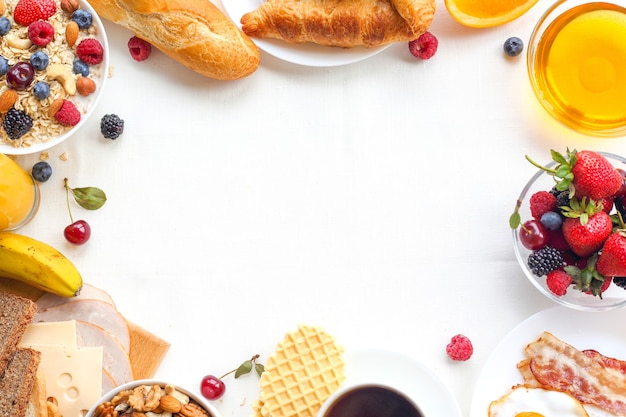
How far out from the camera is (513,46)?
2.22m

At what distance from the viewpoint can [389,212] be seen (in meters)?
2.22

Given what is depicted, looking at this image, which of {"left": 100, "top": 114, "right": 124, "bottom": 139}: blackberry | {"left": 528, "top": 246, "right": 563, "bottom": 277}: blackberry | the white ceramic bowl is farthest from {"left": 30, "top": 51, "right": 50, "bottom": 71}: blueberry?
{"left": 528, "top": 246, "right": 563, "bottom": 277}: blackberry

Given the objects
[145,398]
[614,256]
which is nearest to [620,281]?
[614,256]

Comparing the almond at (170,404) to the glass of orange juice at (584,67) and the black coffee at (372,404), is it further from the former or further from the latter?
the glass of orange juice at (584,67)

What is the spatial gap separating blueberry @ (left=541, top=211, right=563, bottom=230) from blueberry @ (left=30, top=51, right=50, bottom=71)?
4.30ft

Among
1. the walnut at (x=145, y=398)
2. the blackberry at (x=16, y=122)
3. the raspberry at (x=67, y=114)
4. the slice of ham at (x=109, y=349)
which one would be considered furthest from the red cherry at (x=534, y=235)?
the blackberry at (x=16, y=122)

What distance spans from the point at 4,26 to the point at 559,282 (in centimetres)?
152

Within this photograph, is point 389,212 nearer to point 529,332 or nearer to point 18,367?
point 529,332

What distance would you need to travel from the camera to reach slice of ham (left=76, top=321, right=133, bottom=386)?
2139 mm

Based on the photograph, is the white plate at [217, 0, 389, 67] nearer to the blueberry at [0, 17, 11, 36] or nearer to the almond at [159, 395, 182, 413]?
the blueberry at [0, 17, 11, 36]

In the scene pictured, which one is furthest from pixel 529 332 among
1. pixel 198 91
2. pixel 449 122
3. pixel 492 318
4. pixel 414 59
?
pixel 198 91

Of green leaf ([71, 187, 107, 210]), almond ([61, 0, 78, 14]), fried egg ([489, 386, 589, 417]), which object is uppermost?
almond ([61, 0, 78, 14])

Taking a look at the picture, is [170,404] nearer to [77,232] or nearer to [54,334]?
[54,334]

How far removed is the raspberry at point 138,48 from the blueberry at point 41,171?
385 millimetres
